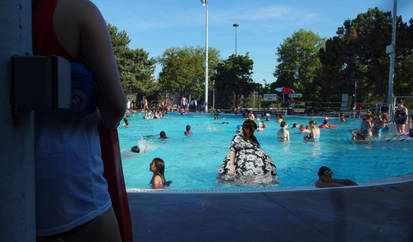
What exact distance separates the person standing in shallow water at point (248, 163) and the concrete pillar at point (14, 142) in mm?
5594

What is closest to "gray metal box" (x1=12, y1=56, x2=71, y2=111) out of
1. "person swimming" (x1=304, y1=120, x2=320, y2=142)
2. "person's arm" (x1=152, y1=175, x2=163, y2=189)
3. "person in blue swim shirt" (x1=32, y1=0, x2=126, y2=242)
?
"person in blue swim shirt" (x1=32, y1=0, x2=126, y2=242)

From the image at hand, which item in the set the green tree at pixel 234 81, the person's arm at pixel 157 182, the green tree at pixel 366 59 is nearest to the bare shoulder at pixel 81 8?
the person's arm at pixel 157 182

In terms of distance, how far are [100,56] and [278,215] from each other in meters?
2.79

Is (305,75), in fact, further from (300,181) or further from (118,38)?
(300,181)

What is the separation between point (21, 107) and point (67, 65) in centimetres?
16

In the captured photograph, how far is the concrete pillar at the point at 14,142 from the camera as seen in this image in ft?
2.72

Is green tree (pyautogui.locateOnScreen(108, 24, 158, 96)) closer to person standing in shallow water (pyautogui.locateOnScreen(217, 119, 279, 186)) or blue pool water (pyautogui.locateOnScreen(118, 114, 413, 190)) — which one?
blue pool water (pyautogui.locateOnScreen(118, 114, 413, 190))

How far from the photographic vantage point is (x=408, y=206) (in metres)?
3.77

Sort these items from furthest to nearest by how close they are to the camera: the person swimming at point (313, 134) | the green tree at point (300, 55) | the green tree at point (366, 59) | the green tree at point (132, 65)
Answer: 1. the green tree at point (300, 55)
2. the green tree at point (132, 65)
3. the green tree at point (366, 59)
4. the person swimming at point (313, 134)

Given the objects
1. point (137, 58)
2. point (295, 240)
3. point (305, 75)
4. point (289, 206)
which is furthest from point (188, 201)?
point (305, 75)

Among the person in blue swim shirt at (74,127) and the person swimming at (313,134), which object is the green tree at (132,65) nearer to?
the person swimming at (313,134)

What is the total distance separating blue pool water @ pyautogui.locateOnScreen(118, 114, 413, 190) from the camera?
9.69 m

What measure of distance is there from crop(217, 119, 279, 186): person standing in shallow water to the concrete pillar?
559 centimetres

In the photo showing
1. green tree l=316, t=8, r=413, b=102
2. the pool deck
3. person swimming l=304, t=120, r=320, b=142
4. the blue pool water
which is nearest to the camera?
the pool deck
